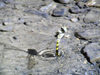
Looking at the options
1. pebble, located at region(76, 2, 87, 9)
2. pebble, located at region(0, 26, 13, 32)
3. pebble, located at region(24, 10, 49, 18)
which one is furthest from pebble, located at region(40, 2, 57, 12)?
pebble, located at region(0, 26, 13, 32)

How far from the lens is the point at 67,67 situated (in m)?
2.24

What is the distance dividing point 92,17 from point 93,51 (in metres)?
0.90

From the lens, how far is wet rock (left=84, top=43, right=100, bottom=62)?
7.62 feet

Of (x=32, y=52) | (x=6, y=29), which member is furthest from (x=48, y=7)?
(x=32, y=52)

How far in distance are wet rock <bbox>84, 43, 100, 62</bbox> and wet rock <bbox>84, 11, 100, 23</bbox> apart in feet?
2.12

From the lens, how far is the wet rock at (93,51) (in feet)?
7.62

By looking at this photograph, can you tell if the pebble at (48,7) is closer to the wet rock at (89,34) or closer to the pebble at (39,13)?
the pebble at (39,13)

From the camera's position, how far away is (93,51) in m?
2.43

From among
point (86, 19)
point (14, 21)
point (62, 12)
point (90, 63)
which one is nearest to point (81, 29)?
point (86, 19)

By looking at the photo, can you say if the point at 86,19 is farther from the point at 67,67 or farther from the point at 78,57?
the point at 67,67

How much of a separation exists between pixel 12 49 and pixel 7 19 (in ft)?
2.35

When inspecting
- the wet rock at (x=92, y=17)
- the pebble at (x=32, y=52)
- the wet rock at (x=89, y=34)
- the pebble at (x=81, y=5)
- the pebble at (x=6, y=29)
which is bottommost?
the pebble at (x=32, y=52)

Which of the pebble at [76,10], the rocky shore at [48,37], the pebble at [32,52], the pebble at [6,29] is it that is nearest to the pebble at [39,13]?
the rocky shore at [48,37]

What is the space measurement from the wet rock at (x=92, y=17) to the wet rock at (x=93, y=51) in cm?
65
